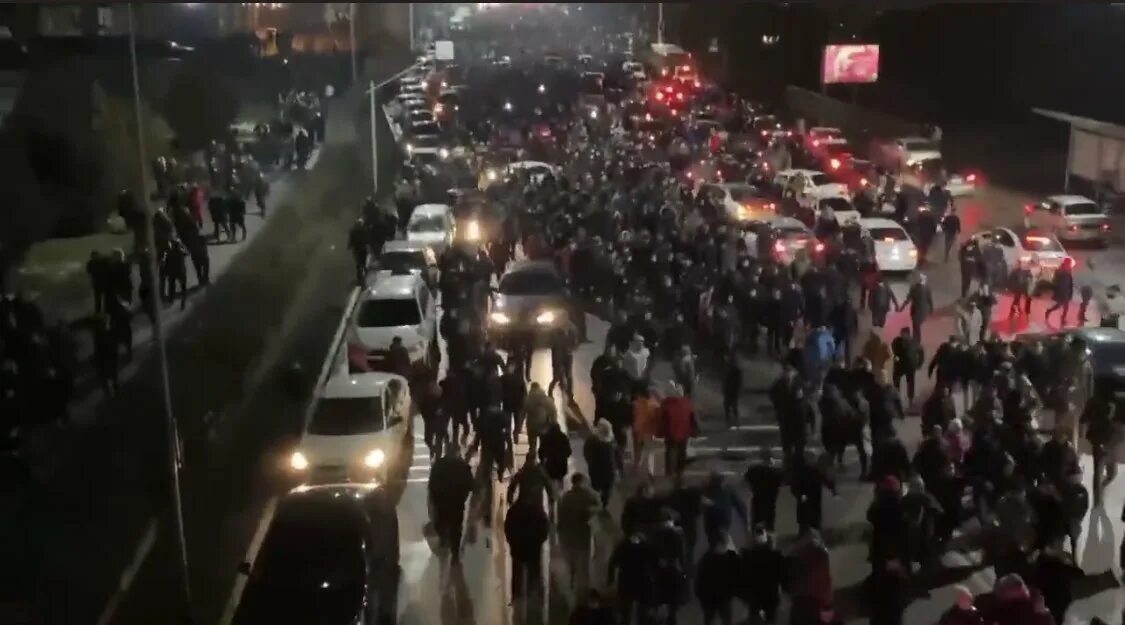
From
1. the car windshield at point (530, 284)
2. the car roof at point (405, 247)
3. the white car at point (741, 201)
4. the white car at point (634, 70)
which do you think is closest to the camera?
the car windshield at point (530, 284)

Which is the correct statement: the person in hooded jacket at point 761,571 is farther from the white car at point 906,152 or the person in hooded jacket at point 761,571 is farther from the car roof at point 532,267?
the white car at point 906,152

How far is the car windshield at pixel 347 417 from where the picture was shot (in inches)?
573

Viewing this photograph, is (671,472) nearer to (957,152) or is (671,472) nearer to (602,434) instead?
(602,434)

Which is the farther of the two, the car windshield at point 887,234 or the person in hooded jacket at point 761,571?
the car windshield at point 887,234

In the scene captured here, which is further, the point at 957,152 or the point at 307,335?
the point at 957,152

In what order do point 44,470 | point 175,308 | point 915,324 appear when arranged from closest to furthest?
point 44,470, point 915,324, point 175,308

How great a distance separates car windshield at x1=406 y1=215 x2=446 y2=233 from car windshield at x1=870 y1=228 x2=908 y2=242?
30.9 feet

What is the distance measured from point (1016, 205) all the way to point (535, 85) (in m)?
32.9

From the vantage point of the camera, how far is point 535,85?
65375 mm

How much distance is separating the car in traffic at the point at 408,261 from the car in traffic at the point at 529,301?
195 cm

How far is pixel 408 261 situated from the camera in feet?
76.9

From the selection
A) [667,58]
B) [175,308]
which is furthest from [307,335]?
[667,58]

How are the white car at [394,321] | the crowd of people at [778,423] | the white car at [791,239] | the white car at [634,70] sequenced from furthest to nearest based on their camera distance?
the white car at [634,70] < the white car at [791,239] < the white car at [394,321] < the crowd of people at [778,423]

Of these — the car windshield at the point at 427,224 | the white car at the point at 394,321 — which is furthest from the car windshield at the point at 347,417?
the car windshield at the point at 427,224
